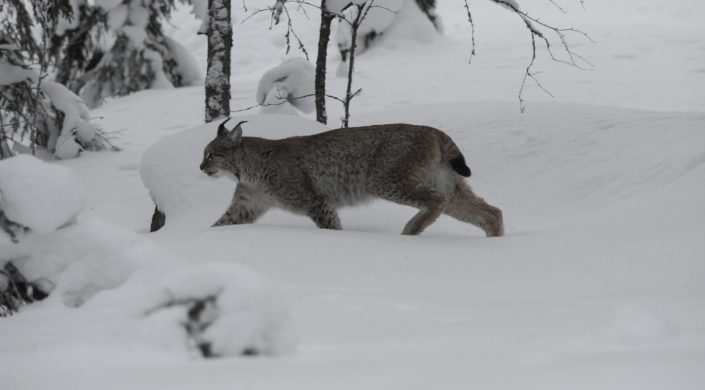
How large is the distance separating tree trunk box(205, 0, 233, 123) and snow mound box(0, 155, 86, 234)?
5.94 meters

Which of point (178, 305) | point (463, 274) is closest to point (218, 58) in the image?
point (463, 274)

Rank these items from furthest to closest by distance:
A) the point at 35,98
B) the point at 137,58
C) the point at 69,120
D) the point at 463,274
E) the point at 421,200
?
the point at 137,58 < the point at 69,120 < the point at 35,98 < the point at 421,200 < the point at 463,274

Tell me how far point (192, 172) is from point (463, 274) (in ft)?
12.7

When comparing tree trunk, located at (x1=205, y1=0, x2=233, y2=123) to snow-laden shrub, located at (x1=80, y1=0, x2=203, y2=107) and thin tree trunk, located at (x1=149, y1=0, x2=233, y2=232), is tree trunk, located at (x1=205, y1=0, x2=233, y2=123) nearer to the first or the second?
thin tree trunk, located at (x1=149, y1=0, x2=233, y2=232)

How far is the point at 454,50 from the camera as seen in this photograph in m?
19.1

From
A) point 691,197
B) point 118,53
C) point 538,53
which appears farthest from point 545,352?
point 538,53

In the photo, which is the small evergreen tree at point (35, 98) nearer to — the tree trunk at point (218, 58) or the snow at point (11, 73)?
the snow at point (11, 73)

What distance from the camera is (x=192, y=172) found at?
7328 millimetres

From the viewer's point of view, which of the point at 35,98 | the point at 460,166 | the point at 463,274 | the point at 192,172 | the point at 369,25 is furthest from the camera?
the point at 369,25

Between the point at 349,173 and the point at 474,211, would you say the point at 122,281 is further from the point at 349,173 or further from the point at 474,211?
the point at 474,211

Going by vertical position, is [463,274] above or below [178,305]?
below

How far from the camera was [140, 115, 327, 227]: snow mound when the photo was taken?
7.09 m

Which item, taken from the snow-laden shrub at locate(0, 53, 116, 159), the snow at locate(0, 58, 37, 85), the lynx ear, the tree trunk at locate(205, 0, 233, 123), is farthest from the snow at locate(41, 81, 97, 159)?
the lynx ear

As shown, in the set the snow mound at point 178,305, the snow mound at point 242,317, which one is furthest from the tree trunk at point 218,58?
the snow mound at point 242,317
